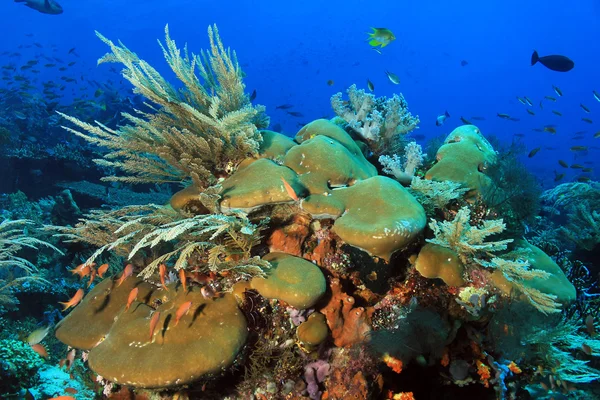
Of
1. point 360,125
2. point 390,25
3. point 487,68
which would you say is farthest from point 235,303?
point 487,68

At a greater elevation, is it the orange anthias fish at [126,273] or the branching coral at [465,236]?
the orange anthias fish at [126,273]

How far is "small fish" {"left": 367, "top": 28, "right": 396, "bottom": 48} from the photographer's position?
27.7 ft

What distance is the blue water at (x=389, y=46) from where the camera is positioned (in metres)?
92.6

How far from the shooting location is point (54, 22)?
9212 centimetres

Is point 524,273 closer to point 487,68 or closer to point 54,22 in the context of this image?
point 54,22

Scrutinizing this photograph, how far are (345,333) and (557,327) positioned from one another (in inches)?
94.0

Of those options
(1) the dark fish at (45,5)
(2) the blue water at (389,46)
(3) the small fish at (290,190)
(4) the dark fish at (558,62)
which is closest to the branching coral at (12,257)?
(3) the small fish at (290,190)

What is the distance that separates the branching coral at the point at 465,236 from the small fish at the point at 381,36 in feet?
23.2

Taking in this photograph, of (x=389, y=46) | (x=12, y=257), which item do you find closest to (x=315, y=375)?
(x=12, y=257)

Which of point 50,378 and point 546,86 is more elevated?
point 50,378

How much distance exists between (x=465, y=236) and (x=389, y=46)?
120339mm

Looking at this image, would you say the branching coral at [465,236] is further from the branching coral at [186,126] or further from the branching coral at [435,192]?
the branching coral at [186,126]

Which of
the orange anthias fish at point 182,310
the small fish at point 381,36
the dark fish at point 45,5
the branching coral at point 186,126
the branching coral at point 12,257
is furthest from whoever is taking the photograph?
the dark fish at point 45,5

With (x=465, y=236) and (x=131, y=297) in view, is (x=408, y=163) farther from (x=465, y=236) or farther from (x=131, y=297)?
(x=131, y=297)
